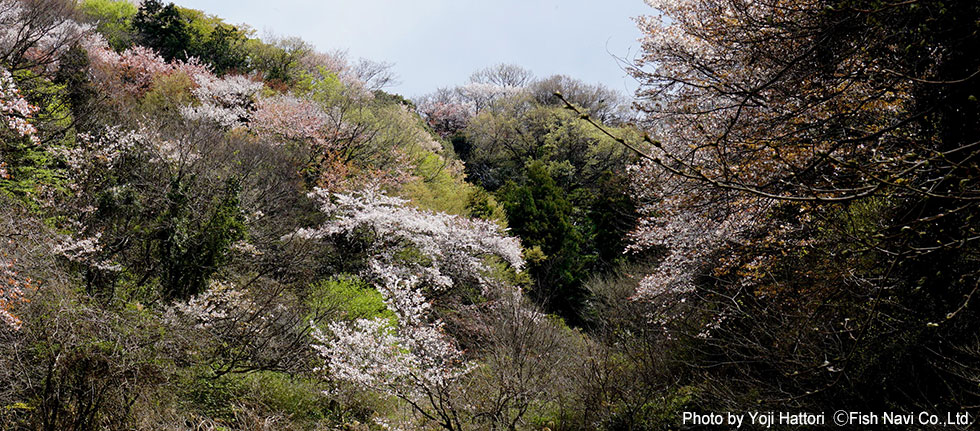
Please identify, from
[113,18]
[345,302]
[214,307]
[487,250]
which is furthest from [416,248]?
[113,18]

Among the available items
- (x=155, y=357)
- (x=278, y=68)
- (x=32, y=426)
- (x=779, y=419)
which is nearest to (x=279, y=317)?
(x=155, y=357)

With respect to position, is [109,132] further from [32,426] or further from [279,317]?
[32,426]

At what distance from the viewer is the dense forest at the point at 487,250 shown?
388 cm

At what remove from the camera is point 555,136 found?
94.1ft

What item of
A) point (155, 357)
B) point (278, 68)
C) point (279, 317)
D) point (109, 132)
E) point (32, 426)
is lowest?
point (32, 426)

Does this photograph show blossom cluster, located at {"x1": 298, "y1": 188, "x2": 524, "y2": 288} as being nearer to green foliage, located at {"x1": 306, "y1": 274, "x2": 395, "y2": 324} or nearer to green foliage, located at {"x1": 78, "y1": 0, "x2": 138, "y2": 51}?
green foliage, located at {"x1": 306, "y1": 274, "x2": 395, "y2": 324}

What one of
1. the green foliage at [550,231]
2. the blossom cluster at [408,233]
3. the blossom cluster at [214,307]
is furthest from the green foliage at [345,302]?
the green foliage at [550,231]

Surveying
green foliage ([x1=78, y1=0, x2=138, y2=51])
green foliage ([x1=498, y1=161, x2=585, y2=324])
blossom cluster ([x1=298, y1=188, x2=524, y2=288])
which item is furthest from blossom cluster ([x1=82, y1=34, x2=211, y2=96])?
green foliage ([x1=498, y1=161, x2=585, y2=324])

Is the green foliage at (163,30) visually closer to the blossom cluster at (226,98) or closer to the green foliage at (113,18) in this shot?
the green foliage at (113,18)

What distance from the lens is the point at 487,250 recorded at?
15594 millimetres

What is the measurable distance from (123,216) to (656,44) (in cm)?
980

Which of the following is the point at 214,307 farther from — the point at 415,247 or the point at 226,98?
the point at 226,98

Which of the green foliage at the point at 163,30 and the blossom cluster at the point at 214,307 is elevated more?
the green foliage at the point at 163,30

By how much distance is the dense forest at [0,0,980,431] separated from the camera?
3.88 metres
